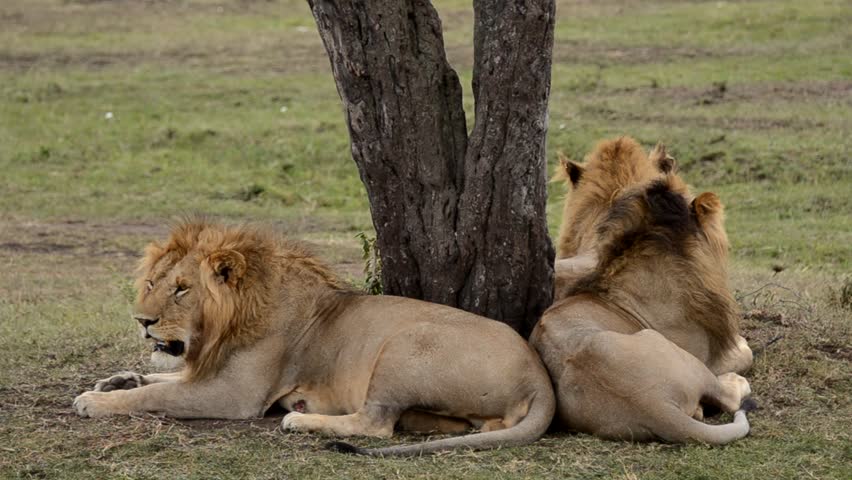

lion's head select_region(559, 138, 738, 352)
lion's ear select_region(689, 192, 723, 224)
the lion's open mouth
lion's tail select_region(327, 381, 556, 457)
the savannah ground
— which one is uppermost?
lion's ear select_region(689, 192, 723, 224)

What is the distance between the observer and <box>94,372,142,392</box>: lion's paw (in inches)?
207

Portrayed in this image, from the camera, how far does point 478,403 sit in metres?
4.63

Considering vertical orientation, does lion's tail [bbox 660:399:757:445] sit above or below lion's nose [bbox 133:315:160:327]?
below

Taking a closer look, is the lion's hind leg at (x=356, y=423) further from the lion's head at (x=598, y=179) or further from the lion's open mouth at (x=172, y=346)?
the lion's head at (x=598, y=179)

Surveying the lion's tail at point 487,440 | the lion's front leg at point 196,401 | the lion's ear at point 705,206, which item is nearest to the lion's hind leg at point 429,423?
the lion's tail at point 487,440

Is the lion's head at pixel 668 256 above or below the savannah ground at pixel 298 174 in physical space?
above

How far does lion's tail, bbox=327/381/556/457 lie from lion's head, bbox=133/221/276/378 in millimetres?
756

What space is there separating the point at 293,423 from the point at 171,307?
70 cm

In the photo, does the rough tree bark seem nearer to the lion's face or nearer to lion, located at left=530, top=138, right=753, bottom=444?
lion, located at left=530, top=138, right=753, bottom=444

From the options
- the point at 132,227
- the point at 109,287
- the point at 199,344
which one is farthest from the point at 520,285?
the point at 132,227

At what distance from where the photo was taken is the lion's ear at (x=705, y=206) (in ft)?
17.9

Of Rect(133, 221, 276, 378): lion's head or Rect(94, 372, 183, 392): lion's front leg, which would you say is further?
Rect(94, 372, 183, 392): lion's front leg

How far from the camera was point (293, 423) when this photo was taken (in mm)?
4738

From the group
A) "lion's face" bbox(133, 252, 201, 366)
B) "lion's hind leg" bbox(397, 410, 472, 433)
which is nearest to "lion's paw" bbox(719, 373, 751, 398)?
"lion's hind leg" bbox(397, 410, 472, 433)
